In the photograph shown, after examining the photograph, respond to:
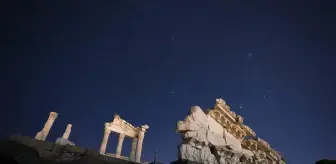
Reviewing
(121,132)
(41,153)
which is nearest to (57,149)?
(41,153)

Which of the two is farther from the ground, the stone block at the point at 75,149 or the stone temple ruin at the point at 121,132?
the stone temple ruin at the point at 121,132

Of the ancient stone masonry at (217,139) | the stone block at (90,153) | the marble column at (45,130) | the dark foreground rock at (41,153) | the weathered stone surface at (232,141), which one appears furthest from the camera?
the marble column at (45,130)

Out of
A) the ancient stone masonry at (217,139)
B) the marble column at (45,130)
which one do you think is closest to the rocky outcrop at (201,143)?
the ancient stone masonry at (217,139)

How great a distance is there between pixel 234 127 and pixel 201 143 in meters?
2.84

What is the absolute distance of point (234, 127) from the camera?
8.16 meters

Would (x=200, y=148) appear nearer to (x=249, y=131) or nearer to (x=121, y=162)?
(x=121, y=162)

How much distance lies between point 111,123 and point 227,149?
17.7m

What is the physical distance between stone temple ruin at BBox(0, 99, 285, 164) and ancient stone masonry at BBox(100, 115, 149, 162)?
14884 mm

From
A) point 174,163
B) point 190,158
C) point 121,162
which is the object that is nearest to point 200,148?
point 190,158

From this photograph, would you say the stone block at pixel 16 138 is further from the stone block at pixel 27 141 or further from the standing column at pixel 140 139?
the standing column at pixel 140 139

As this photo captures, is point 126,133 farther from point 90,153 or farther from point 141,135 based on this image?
point 90,153

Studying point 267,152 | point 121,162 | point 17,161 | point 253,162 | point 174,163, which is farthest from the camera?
point 267,152

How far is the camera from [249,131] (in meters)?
8.83

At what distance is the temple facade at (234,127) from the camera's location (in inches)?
292
